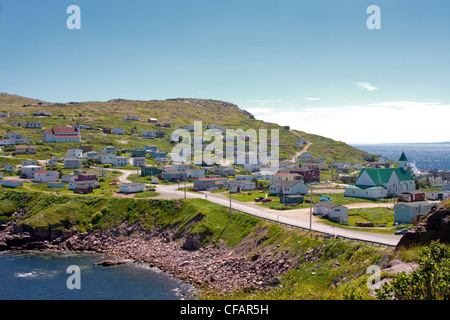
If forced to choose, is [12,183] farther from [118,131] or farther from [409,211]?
[118,131]

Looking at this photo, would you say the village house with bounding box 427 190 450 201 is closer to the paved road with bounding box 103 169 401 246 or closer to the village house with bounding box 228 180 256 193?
the paved road with bounding box 103 169 401 246

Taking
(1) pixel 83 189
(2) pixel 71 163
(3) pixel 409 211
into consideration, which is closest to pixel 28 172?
(2) pixel 71 163

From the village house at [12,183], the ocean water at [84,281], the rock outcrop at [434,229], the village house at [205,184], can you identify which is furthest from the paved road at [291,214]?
the village house at [12,183]

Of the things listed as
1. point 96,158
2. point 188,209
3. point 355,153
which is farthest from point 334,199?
point 355,153

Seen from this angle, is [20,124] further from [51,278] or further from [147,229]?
[51,278]

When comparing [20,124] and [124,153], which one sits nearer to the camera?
[124,153]

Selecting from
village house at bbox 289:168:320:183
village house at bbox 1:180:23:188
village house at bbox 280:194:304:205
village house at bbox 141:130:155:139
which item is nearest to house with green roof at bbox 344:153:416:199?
village house at bbox 280:194:304:205

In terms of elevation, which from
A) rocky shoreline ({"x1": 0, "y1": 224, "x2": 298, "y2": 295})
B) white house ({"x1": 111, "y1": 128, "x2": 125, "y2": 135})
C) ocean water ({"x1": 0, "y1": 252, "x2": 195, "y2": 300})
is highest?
white house ({"x1": 111, "y1": 128, "x2": 125, "y2": 135})
